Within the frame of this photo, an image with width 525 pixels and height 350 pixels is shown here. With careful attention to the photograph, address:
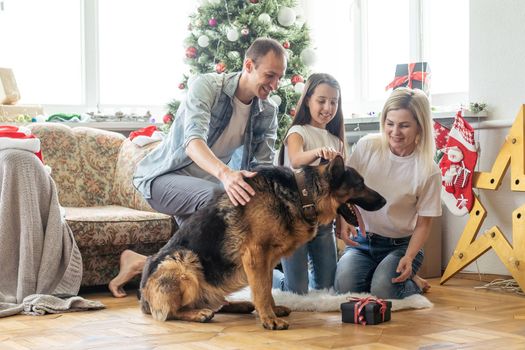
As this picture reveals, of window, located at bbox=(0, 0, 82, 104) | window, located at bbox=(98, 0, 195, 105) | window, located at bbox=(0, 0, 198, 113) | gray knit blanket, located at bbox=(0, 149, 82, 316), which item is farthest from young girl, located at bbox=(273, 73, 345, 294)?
window, located at bbox=(0, 0, 82, 104)

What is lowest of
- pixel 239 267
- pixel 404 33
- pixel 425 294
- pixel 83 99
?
pixel 425 294

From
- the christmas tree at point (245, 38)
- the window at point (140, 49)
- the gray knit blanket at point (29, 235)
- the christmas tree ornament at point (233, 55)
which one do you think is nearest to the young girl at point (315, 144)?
the gray knit blanket at point (29, 235)

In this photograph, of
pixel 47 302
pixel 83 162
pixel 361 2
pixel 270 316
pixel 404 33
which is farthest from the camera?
pixel 361 2

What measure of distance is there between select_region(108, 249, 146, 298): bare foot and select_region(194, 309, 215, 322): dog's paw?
99 cm

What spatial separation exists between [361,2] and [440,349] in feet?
13.7

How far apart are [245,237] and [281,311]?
399 mm

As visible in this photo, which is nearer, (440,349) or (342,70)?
(440,349)

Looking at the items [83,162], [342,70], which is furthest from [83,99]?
[342,70]

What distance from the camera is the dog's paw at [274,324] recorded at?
2.74m

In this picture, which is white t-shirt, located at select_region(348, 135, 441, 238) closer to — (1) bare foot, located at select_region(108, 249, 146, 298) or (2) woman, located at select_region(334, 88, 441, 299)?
(2) woman, located at select_region(334, 88, 441, 299)

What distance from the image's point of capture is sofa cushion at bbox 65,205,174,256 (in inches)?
152

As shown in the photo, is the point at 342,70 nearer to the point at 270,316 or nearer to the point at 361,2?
the point at 361,2

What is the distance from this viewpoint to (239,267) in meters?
2.90

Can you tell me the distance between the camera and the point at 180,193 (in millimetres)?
3314
